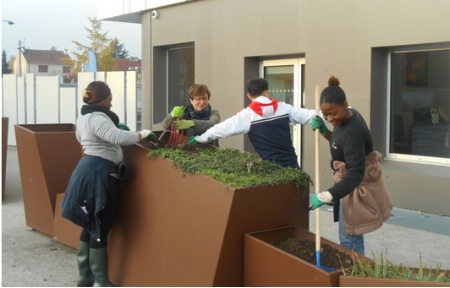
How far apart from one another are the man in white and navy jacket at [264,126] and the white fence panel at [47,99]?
40.1 ft

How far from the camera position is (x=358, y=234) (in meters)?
4.07

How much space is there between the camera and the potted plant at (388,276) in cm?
286

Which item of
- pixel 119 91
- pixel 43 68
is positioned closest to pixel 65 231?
pixel 119 91

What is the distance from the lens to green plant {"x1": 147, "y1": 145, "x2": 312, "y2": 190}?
3844mm

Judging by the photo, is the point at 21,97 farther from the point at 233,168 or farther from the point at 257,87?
the point at 233,168

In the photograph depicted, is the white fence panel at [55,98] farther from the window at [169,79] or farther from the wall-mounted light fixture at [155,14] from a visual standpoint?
the wall-mounted light fixture at [155,14]

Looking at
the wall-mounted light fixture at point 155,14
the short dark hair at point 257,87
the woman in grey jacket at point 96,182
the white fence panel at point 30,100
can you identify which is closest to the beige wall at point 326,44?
the wall-mounted light fixture at point 155,14

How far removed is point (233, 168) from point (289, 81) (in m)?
5.94

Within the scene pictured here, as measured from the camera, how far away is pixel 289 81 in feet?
32.2

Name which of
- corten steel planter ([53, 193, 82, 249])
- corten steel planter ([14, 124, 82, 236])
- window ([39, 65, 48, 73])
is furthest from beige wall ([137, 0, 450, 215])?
window ([39, 65, 48, 73])

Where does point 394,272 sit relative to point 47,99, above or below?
below

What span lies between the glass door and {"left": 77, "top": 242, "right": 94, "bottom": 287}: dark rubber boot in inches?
216

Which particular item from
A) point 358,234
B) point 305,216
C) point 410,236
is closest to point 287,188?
point 305,216

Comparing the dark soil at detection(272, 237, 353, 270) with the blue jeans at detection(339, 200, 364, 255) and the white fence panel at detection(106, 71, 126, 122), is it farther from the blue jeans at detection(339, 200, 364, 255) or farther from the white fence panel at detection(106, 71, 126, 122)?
the white fence panel at detection(106, 71, 126, 122)
